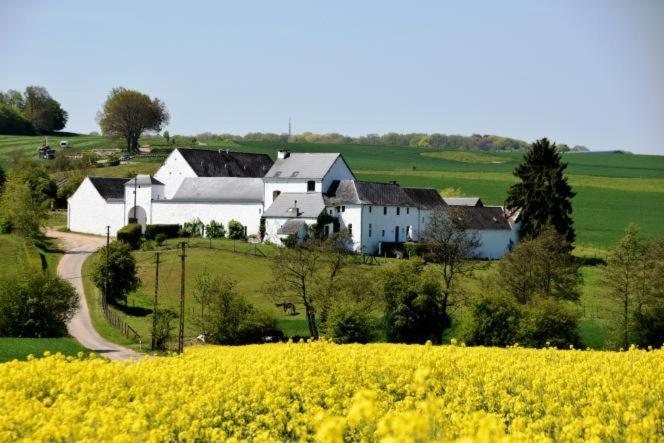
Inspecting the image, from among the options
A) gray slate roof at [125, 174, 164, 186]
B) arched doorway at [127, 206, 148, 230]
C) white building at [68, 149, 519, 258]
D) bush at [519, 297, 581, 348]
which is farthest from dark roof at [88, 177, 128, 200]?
bush at [519, 297, 581, 348]

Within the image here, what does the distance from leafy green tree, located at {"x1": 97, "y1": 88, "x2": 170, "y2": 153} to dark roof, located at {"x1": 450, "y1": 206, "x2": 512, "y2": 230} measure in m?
69.1

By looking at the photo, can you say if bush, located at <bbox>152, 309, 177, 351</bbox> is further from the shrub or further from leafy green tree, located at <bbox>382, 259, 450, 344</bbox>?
the shrub

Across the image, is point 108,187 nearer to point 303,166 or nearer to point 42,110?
point 303,166

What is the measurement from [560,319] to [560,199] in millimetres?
37511

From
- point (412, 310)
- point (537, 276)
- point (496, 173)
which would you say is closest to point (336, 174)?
point (537, 276)

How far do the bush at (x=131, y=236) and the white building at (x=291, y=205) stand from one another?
1007 centimetres

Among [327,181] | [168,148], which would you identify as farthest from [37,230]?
[168,148]

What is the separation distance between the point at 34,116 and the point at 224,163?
3647 inches

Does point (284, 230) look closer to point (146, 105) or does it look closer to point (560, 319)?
point (560, 319)

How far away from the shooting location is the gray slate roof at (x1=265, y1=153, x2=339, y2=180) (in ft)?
282

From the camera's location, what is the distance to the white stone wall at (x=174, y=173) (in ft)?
314

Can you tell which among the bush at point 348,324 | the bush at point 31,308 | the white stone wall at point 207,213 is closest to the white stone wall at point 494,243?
the white stone wall at point 207,213

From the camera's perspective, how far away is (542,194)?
82375 mm

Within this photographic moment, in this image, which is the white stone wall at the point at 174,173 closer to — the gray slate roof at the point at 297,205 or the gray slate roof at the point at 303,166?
the gray slate roof at the point at 303,166
